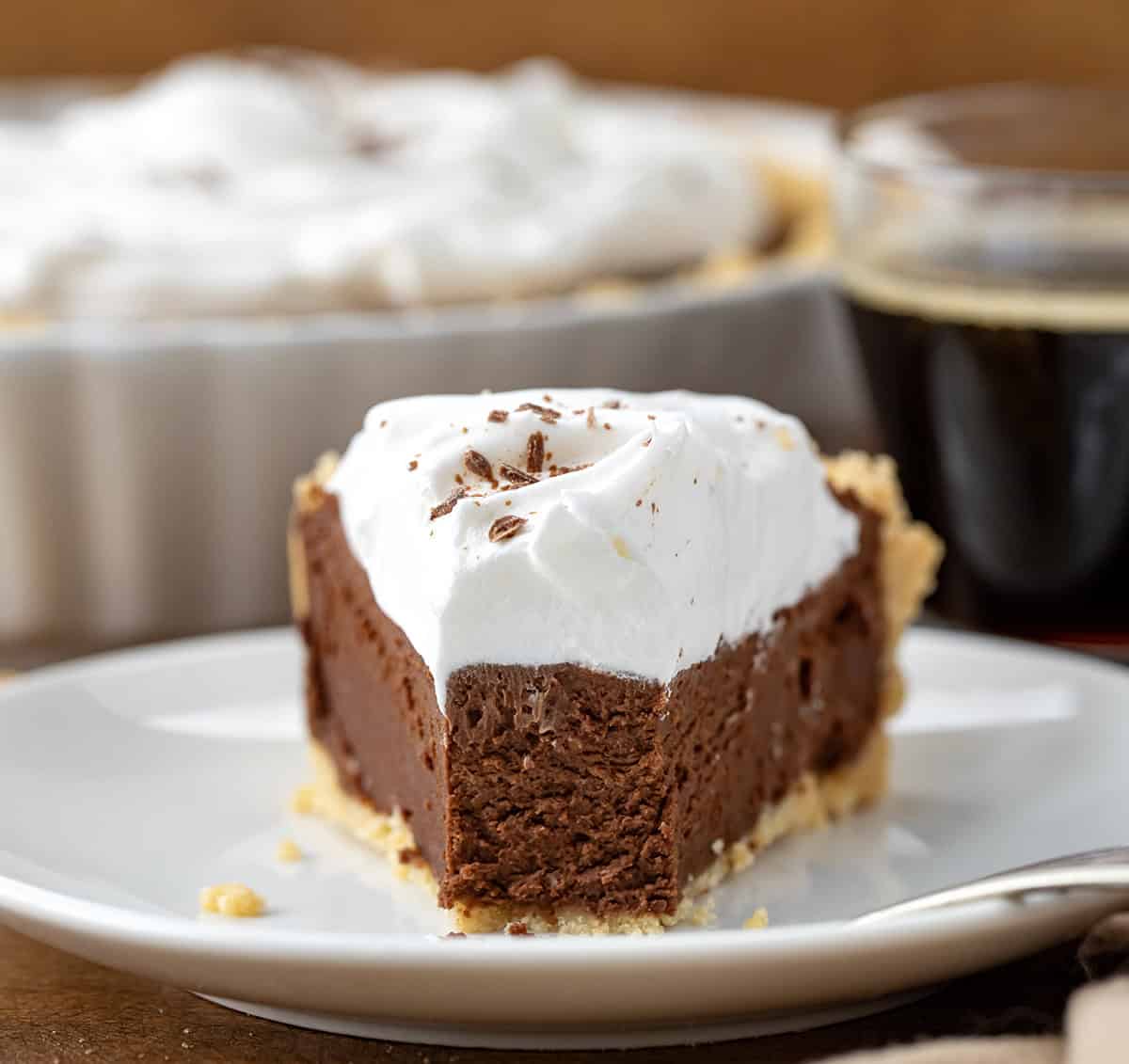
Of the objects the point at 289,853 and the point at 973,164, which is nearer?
the point at 289,853

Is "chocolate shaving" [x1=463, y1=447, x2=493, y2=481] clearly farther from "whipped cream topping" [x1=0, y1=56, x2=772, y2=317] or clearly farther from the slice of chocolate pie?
"whipped cream topping" [x1=0, y1=56, x2=772, y2=317]

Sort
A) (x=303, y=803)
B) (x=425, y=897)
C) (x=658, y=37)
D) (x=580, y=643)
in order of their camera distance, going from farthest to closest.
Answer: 1. (x=658, y=37)
2. (x=303, y=803)
3. (x=425, y=897)
4. (x=580, y=643)

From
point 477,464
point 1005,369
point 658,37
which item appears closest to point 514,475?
point 477,464

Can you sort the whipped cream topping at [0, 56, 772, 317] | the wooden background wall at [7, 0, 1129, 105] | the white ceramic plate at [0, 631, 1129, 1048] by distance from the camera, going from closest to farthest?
the white ceramic plate at [0, 631, 1129, 1048] → the whipped cream topping at [0, 56, 772, 317] → the wooden background wall at [7, 0, 1129, 105]

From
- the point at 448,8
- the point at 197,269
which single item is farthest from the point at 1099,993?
the point at 448,8

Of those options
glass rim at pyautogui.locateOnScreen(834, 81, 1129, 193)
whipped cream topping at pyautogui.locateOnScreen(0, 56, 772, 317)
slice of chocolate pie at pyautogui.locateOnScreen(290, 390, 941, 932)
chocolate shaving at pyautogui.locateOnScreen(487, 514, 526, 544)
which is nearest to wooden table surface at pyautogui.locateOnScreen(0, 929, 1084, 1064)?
slice of chocolate pie at pyautogui.locateOnScreen(290, 390, 941, 932)

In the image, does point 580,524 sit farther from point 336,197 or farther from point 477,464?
point 336,197
